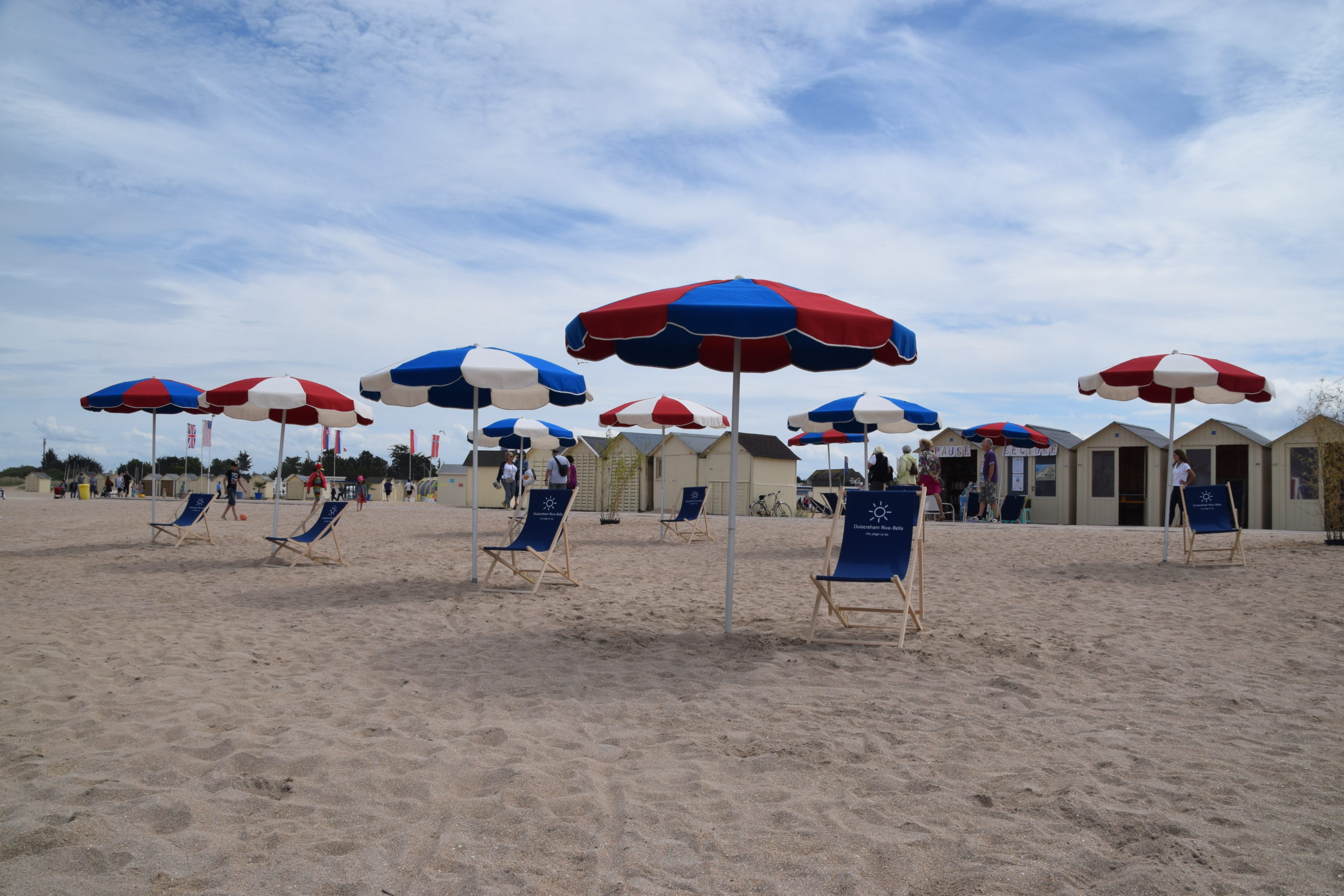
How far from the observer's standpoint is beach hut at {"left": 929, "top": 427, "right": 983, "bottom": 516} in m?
23.8

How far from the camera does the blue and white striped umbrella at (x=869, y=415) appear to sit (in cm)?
1131

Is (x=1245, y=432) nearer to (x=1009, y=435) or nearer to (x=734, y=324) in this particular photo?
(x=1009, y=435)

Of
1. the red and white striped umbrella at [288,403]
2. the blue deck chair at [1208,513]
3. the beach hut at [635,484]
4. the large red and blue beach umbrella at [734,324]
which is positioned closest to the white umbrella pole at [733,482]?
the large red and blue beach umbrella at [734,324]

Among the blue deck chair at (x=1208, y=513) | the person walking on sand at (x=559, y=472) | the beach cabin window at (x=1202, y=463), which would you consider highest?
the beach cabin window at (x=1202, y=463)

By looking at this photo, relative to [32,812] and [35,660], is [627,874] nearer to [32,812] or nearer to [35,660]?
[32,812]

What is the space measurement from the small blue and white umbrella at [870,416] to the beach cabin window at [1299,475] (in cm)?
1017

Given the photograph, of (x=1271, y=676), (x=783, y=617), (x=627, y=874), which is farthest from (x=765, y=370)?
(x=627, y=874)

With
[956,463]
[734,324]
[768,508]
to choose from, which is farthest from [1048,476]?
[734,324]

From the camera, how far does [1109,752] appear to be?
3.33 m

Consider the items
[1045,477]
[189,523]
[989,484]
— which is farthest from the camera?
[1045,477]

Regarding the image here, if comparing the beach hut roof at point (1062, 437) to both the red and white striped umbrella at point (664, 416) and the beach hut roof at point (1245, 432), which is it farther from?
the red and white striped umbrella at point (664, 416)

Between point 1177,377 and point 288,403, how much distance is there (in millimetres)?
9197

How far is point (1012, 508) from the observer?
21000 mm

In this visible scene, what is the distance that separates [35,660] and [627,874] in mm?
3907
